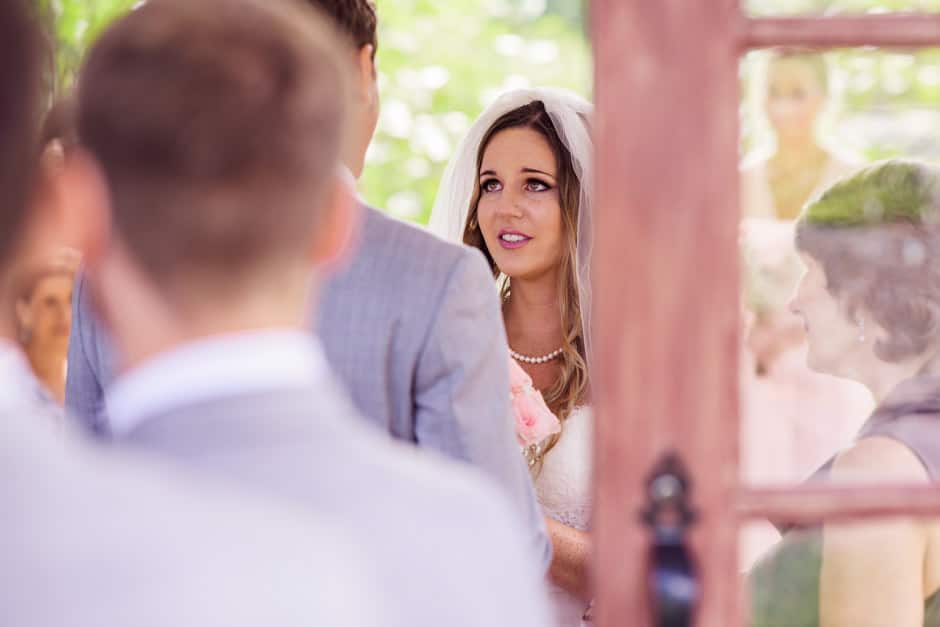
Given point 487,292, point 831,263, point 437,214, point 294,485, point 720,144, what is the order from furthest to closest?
point 437,214 → point 487,292 → point 831,263 → point 720,144 → point 294,485

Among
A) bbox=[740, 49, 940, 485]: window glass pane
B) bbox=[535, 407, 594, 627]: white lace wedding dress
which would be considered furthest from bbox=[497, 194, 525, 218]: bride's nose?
bbox=[740, 49, 940, 485]: window glass pane

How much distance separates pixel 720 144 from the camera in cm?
149

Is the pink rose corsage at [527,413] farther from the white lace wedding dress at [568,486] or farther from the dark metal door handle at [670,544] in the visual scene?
the dark metal door handle at [670,544]

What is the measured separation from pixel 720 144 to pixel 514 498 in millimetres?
679

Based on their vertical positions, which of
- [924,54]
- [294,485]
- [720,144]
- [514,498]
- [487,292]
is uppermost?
[924,54]

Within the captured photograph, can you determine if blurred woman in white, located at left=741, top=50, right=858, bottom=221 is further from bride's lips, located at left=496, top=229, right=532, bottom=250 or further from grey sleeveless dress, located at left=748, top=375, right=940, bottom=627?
bride's lips, located at left=496, top=229, right=532, bottom=250

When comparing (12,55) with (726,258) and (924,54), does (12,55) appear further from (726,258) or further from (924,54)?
(924,54)

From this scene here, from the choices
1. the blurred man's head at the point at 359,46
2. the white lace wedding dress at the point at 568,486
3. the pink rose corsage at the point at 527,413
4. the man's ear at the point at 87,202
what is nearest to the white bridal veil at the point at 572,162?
the white lace wedding dress at the point at 568,486

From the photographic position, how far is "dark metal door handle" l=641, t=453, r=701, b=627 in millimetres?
1462

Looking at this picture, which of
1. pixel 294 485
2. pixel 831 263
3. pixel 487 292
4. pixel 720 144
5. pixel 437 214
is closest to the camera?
pixel 294 485

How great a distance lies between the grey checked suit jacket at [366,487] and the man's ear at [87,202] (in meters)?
0.13

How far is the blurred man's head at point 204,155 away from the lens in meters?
0.95

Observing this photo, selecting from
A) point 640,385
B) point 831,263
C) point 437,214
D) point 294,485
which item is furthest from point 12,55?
point 437,214

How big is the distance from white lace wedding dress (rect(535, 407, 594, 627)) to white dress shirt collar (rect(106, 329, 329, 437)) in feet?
7.40
